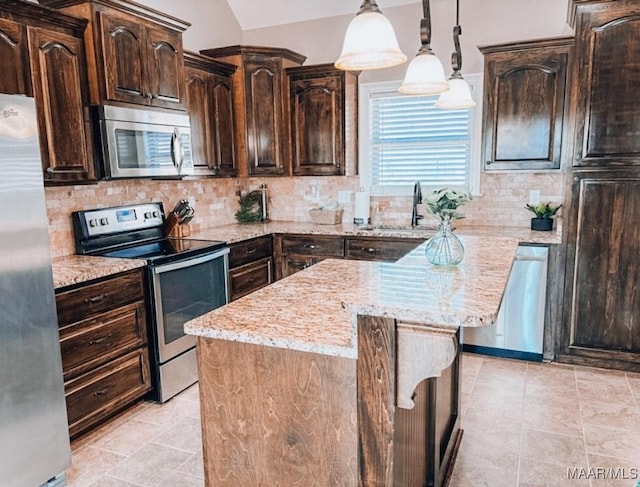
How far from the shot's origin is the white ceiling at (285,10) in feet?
14.4

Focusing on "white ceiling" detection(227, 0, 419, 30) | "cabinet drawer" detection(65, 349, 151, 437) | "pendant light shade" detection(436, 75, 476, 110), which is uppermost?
"white ceiling" detection(227, 0, 419, 30)

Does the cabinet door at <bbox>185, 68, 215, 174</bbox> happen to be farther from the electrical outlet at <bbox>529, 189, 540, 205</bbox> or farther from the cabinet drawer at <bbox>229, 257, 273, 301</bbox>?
the electrical outlet at <bbox>529, 189, 540, 205</bbox>

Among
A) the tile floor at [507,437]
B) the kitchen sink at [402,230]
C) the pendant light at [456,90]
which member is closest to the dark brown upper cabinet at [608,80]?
the kitchen sink at [402,230]

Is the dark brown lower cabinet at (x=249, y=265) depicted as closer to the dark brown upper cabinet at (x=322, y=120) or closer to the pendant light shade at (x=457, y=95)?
the dark brown upper cabinet at (x=322, y=120)

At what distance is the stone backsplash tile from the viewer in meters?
3.14

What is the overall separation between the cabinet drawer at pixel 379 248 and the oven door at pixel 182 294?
1.09 m

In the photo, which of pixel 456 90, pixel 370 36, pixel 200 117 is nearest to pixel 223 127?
pixel 200 117

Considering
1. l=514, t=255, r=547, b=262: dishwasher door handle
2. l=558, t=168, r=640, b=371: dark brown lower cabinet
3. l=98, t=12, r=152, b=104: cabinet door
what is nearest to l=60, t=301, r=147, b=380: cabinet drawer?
l=98, t=12, r=152, b=104: cabinet door

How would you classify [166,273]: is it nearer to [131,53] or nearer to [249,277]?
[249,277]

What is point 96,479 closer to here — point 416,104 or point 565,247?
point 565,247

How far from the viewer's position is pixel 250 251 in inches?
158

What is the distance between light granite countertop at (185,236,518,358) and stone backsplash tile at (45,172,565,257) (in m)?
1.85

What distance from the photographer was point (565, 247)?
3.43m

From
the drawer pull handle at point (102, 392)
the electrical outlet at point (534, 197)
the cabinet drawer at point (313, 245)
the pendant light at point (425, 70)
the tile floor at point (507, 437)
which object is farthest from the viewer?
the cabinet drawer at point (313, 245)
